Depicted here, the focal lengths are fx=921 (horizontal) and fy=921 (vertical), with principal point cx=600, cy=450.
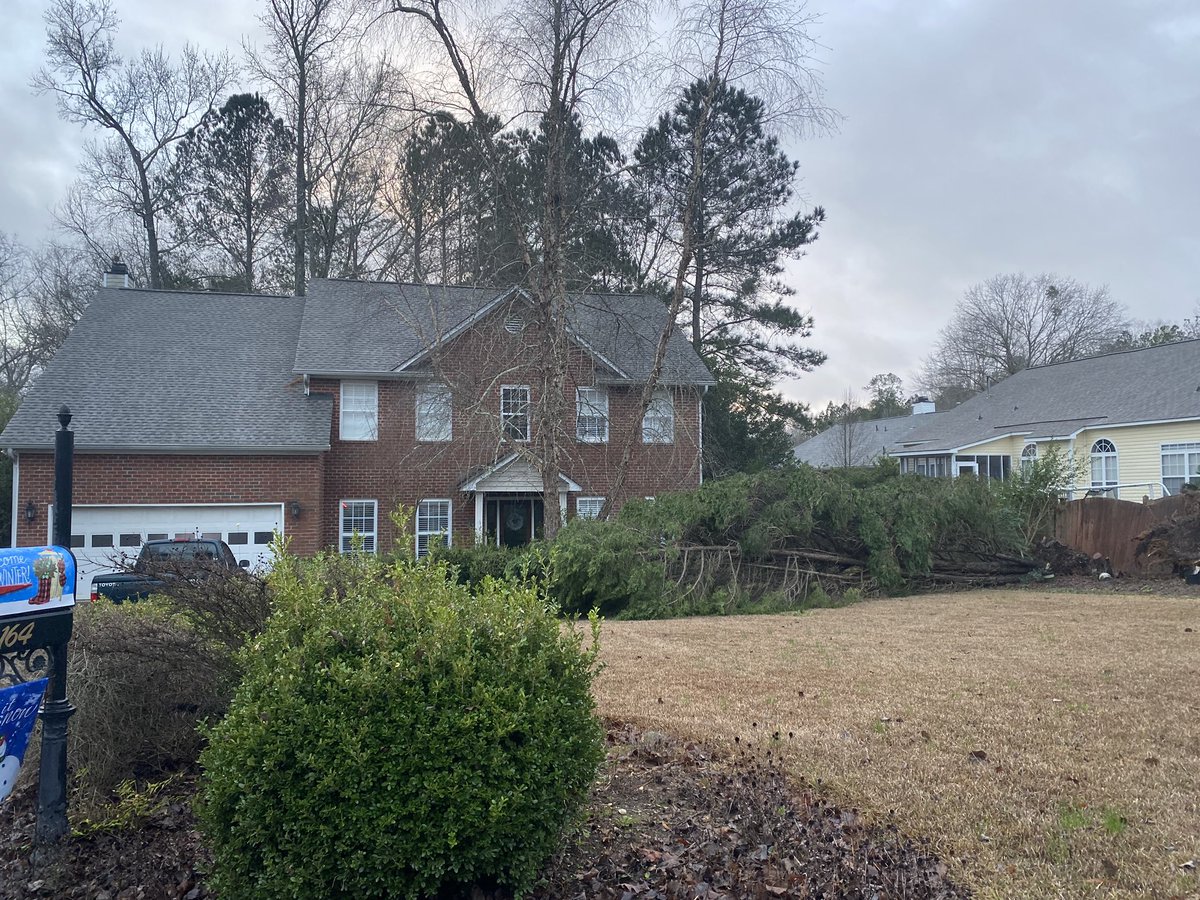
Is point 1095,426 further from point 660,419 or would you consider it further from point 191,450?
point 191,450

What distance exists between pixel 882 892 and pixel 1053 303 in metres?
54.8

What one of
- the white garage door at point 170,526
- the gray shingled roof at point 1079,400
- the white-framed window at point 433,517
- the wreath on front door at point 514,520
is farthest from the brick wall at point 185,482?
the gray shingled roof at point 1079,400

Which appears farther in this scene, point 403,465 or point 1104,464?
point 1104,464

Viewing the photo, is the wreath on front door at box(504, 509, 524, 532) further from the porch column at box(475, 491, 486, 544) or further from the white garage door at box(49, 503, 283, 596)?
the white garage door at box(49, 503, 283, 596)

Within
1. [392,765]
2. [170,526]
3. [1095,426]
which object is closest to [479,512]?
[170,526]

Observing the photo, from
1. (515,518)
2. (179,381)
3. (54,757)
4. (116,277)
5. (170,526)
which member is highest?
(116,277)

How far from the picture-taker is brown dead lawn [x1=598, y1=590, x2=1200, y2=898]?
160 inches

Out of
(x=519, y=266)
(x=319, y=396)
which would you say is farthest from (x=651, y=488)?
(x=319, y=396)

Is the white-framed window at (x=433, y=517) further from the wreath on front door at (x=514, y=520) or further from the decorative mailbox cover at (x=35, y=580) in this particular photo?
the decorative mailbox cover at (x=35, y=580)

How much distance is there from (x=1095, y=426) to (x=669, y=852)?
28.2m

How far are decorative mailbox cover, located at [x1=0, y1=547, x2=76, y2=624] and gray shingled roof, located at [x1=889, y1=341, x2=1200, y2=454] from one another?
2831cm

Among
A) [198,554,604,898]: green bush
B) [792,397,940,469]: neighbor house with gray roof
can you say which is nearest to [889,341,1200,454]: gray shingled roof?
[792,397,940,469]: neighbor house with gray roof

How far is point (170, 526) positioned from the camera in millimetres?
20062

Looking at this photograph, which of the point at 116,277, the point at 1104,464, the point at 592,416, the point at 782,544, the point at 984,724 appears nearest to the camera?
the point at 984,724
